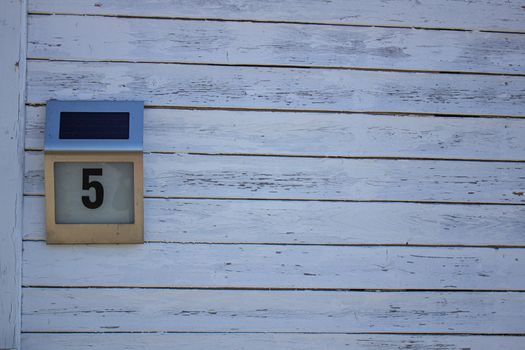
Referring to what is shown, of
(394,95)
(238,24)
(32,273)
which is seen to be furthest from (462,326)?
(32,273)

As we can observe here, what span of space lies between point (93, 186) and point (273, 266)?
0.55 m

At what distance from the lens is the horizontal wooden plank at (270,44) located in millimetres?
1817

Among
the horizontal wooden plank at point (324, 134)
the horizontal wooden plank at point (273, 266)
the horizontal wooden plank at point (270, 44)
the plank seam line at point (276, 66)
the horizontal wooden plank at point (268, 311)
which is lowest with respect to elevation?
the horizontal wooden plank at point (268, 311)

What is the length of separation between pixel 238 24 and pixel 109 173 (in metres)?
0.56

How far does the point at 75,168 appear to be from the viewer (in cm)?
178

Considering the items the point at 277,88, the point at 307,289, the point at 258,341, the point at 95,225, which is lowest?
the point at 258,341

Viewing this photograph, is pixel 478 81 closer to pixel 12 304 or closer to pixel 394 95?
pixel 394 95

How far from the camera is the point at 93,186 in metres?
1.78

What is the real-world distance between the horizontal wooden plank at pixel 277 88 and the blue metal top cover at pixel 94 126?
4 centimetres

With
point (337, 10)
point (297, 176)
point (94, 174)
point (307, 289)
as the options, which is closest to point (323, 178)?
point (297, 176)

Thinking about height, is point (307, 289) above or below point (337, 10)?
below

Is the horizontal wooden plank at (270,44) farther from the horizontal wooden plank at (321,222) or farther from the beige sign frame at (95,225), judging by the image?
the horizontal wooden plank at (321,222)

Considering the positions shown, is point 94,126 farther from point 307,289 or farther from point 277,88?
point 307,289

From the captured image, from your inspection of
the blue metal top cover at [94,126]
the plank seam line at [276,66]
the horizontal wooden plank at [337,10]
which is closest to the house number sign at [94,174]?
the blue metal top cover at [94,126]
